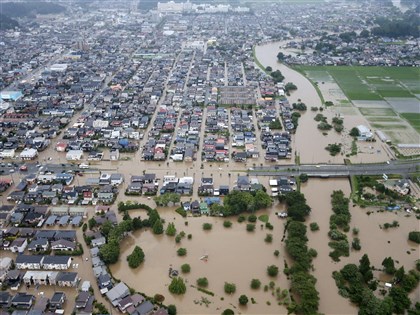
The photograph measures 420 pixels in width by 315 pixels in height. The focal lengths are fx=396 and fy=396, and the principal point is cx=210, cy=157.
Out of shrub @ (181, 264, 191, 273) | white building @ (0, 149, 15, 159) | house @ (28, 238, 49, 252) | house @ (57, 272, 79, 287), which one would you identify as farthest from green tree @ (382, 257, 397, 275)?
white building @ (0, 149, 15, 159)

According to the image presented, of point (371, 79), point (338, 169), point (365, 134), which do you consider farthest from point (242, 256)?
point (371, 79)

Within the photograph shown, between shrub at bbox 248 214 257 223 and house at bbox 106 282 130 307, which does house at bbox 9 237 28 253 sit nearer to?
house at bbox 106 282 130 307

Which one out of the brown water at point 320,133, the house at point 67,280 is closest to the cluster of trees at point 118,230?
the house at point 67,280

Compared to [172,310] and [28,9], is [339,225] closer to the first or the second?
[172,310]

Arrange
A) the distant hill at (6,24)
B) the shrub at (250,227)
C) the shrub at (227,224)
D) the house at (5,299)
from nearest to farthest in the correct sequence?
the house at (5,299), the shrub at (250,227), the shrub at (227,224), the distant hill at (6,24)

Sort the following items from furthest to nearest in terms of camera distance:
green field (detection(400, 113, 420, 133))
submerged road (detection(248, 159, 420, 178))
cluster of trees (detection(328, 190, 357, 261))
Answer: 1. green field (detection(400, 113, 420, 133))
2. submerged road (detection(248, 159, 420, 178))
3. cluster of trees (detection(328, 190, 357, 261))

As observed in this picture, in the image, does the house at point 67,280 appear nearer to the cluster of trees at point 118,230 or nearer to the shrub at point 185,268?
the cluster of trees at point 118,230
